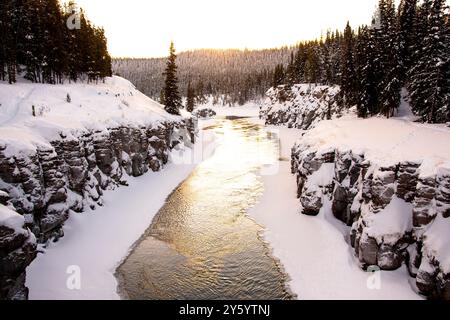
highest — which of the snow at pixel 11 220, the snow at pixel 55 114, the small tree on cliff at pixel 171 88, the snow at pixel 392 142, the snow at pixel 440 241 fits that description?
the small tree on cliff at pixel 171 88

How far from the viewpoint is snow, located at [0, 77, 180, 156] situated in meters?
21.7

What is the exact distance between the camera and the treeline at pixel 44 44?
118 ft

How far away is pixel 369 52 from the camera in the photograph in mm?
40969

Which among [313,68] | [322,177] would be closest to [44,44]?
[322,177]

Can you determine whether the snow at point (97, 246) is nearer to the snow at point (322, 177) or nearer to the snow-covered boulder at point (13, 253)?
the snow-covered boulder at point (13, 253)

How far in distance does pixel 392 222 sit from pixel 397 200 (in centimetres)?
134

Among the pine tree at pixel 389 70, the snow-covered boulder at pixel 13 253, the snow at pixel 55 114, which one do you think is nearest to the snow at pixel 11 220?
the snow-covered boulder at pixel 13 253

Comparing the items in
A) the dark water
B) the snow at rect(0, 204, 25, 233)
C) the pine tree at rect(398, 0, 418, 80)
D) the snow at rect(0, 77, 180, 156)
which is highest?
the pine tree at rect(398, 0, 418, 80)

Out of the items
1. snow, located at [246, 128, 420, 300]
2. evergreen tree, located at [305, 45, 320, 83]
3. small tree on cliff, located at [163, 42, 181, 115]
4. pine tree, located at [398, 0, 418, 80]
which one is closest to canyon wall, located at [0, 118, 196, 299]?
snow, located at [246, 128, 420, 300]

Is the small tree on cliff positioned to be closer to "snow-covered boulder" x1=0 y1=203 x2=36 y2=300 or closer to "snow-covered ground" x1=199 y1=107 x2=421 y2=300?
"snow-covered ground" x1=199 y1=107 x2=421 y2=300

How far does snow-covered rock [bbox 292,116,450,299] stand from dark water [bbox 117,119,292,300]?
5585mm

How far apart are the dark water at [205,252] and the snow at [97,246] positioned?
839mm

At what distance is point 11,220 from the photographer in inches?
538
